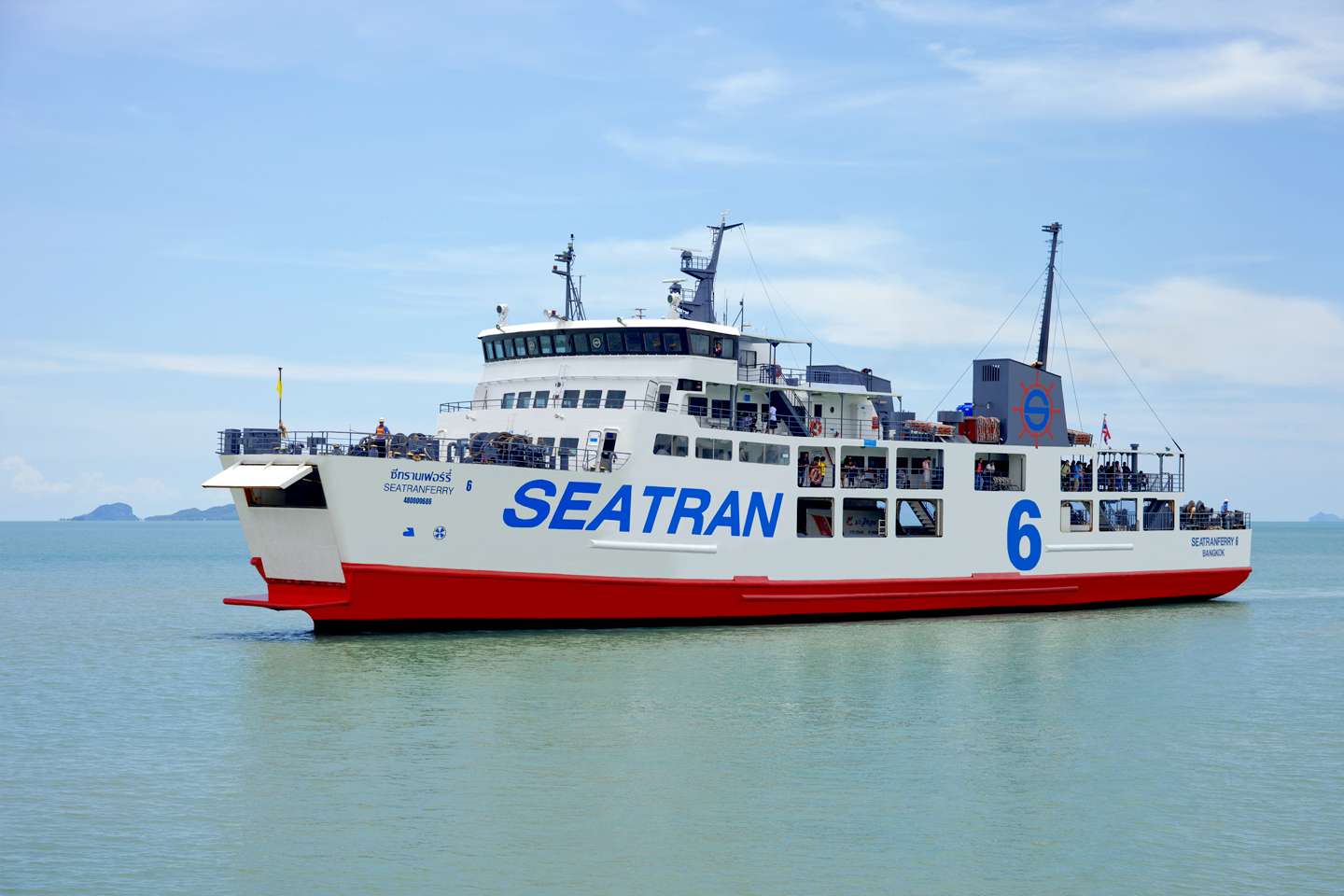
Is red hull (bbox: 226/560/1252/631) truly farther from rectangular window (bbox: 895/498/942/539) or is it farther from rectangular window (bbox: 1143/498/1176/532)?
rectangular window (bbox: 1143/498/1176/532)

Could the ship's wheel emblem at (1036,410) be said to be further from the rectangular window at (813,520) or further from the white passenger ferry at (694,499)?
the rectangular window at (813,520)

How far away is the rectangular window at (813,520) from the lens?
28.2 meters

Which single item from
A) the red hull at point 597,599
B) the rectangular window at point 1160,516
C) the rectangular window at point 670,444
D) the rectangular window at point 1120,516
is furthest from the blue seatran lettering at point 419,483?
the rectangular window at point 1160,516

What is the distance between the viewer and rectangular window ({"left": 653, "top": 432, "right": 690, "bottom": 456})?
25078 mm

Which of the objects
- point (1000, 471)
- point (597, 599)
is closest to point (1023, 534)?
point (1000, 471)

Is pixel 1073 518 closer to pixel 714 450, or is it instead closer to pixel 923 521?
pixel 923 521

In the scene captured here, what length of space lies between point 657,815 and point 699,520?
1301cm

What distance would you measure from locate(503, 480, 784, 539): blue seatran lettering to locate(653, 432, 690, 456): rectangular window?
906 mm

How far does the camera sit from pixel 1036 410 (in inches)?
1294

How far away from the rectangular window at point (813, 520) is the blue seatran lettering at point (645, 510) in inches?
72.5

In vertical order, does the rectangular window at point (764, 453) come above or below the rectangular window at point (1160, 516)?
above

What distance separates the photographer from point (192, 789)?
13250mm

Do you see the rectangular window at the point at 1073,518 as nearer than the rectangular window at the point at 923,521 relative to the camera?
No

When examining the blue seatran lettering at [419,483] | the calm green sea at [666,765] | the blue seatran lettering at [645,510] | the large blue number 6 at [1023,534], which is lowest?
the calm green sea at [666,765]
